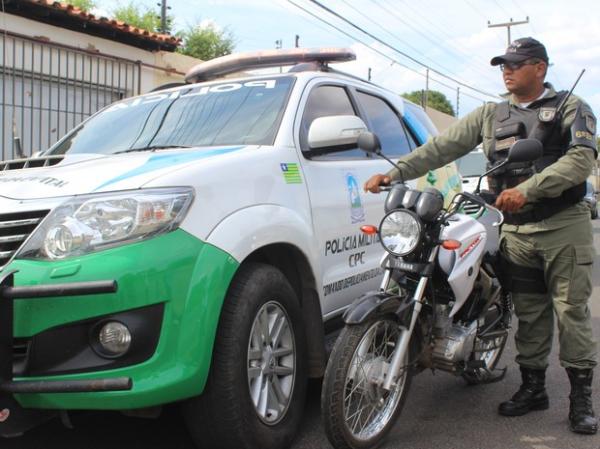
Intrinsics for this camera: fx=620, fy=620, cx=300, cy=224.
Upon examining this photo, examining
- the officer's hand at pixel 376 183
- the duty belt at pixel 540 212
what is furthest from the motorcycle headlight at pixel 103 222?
the duty belt at pixel 540 212

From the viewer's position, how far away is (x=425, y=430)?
3.23 m

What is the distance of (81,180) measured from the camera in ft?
8.40

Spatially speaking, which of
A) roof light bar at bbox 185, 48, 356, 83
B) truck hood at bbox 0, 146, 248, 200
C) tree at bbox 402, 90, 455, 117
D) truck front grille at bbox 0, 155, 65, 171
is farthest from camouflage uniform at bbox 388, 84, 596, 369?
tree at bbox 402, 90, 455, 117

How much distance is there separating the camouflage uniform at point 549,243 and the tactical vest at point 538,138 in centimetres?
5

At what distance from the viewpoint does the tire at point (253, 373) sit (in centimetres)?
250

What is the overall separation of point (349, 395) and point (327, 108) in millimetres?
1836

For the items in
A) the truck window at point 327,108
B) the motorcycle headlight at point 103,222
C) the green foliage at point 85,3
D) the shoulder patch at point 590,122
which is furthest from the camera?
the green foliage at point 85,3

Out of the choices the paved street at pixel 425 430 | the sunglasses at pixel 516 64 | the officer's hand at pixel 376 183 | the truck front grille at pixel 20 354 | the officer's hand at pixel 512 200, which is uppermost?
the sunglasses at pixel 516 64

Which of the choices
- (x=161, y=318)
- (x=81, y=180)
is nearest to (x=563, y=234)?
(x=161, y=318)

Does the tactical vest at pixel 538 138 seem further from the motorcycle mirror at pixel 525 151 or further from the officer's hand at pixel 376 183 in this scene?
the officer's hand at pixel 376 183

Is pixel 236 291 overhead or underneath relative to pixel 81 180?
underneath

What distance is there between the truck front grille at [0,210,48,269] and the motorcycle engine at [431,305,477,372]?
1.97m

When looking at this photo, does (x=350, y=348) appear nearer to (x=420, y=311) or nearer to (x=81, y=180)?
(x=420, y=311)

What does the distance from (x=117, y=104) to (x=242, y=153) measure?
1697mm
